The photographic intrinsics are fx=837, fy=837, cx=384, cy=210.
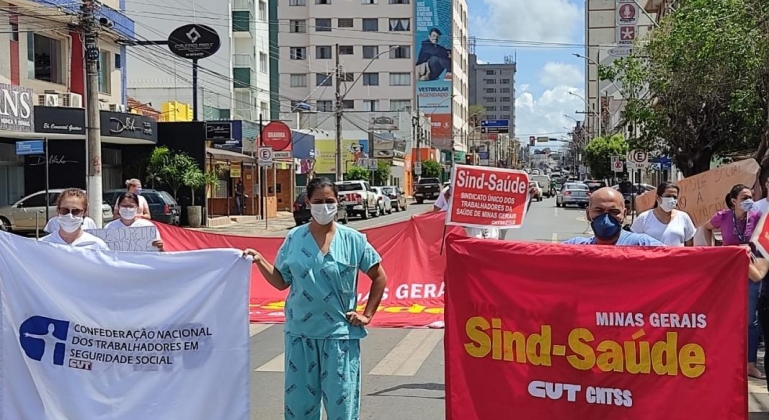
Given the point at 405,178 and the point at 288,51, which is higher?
the point at 288,51

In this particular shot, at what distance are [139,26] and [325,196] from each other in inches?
2012

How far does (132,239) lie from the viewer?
7.32m

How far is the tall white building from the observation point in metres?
50.4

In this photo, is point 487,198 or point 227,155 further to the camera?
point 227,155

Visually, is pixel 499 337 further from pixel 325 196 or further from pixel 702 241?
pixel 702 241

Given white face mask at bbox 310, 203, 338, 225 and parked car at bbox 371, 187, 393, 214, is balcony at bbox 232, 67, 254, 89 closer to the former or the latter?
parked car at bbox 371, 187, 393, 214

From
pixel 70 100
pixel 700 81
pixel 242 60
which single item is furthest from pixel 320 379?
pixel 242 60

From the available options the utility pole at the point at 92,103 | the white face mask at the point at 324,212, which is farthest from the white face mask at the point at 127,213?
the utility pole at the point at 92,103

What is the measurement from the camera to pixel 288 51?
98188 millimetres

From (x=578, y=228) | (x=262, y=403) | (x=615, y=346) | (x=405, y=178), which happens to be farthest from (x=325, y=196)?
(x=405, y=178)

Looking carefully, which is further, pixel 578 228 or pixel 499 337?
pixel 578 228

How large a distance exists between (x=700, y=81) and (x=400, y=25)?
242 ft

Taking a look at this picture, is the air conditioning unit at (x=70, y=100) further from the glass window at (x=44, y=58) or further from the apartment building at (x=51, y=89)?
the glass window at (x=44, y=58)

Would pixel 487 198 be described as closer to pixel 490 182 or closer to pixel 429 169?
pixel 490 182
